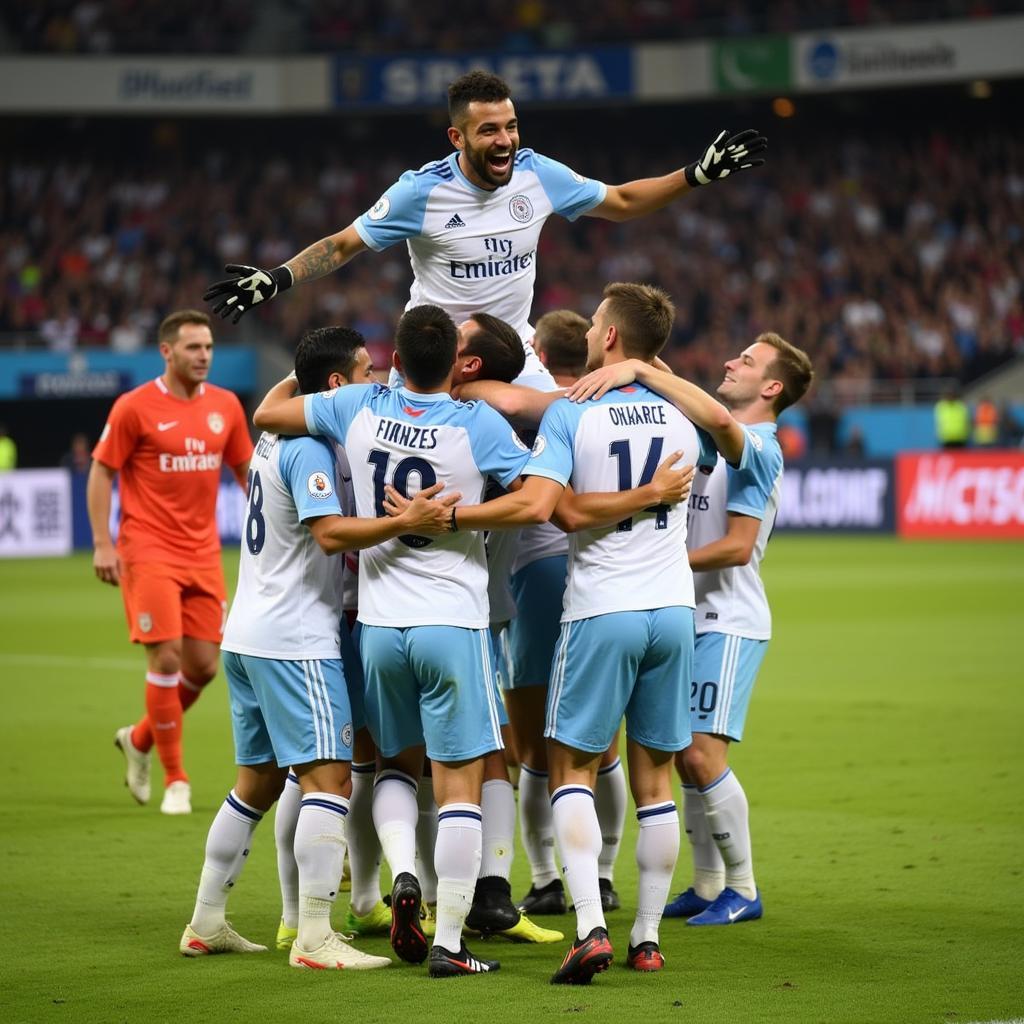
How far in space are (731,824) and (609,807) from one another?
2.03 ft

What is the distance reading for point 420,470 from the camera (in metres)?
5.52

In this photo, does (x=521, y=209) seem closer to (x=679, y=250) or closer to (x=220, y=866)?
(x=220, y=866)

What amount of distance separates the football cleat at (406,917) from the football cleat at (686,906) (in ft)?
4.60

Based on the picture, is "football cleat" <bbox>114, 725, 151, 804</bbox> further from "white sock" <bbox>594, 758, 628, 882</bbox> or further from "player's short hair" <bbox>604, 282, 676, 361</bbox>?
"player's short hair" <bbox>604, 282, 676, 361</bbox>

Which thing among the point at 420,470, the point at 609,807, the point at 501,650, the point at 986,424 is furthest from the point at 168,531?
the point at 986,424

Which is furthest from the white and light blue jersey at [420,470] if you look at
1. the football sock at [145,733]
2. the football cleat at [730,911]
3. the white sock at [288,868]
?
the football sock at [145,733]

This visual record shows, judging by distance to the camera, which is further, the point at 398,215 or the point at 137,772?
the point at 137,772

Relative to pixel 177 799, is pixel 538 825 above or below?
above

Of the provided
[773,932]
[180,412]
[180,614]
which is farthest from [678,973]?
[180,412]

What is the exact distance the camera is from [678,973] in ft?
18.0

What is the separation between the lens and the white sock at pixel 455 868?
5.43 meters

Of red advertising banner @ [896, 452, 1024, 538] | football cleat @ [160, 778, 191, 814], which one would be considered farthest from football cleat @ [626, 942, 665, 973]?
red advertising banner @ [896, 452, 1024, 538]

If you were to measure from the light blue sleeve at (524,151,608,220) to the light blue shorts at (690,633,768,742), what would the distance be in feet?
6.19

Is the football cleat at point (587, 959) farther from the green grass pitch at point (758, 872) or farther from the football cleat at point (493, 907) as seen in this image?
the football cleat at point (493, 907)
